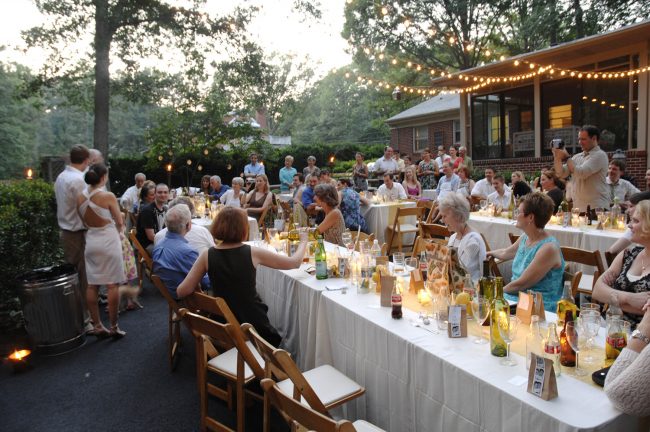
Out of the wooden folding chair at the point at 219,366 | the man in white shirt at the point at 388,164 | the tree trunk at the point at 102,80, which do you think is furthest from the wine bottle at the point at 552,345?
the tree trunk at the point at 102,80

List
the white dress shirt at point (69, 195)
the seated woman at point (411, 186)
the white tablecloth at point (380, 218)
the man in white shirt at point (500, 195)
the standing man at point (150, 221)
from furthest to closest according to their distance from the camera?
1. the seated woman at point (411, 186)
2. the white tablecloth at point (380, 218)
3. the man in white shirt at point (500, 195)
4. the standing man at point (150, 221)
5. the white dress shirt at point (69, 195)

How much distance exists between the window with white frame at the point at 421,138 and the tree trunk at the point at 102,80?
1473 cm

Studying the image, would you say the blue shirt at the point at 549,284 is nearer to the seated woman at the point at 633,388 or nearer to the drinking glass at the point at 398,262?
the drinking glass at the point at 398,262

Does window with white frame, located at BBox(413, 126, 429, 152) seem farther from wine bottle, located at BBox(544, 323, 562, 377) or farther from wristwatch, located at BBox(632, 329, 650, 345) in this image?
wristwatch, located at BBox(632, 329, 650, 345)

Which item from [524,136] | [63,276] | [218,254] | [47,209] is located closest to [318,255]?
[218,254]

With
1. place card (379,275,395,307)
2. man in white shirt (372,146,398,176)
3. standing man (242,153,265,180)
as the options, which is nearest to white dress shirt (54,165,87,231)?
place card (379,275,395,307)

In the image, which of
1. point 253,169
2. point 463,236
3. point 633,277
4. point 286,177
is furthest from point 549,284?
point 253,169

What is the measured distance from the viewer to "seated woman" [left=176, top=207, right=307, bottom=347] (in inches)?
117

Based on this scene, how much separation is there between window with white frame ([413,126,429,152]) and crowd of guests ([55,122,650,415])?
15.2 m

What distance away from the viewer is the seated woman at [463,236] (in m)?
3.14

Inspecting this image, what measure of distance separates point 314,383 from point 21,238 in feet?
12.9

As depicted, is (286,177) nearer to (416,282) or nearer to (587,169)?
(587,169)

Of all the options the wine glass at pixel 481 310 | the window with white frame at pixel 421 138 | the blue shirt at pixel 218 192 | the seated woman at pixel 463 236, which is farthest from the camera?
the window with white frame at pixel 421 138

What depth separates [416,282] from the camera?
2.78 meters
